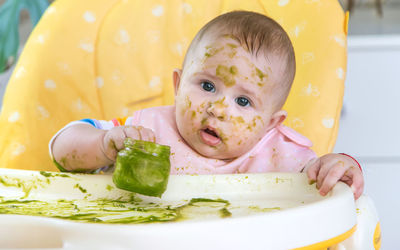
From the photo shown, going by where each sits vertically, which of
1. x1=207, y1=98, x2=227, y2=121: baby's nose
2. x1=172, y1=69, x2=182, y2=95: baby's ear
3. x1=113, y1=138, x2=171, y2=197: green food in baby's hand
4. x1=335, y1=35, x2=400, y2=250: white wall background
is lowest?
x1=335, y1=35, x2=400, y2=250: white wall background

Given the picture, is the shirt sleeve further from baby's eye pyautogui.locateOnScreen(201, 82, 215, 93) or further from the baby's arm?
baby's eye pyautogui.locateOnScreen(201, 82, 215, 93)

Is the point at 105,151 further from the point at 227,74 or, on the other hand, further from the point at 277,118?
the point at 277,118

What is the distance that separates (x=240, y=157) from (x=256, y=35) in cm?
20

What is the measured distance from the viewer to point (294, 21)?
1.09 meters

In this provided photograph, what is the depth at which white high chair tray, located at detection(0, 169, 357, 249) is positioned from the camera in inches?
18.4

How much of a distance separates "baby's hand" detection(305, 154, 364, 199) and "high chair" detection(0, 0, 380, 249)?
0.29 m

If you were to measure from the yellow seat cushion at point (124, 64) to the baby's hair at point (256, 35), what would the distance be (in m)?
0.19

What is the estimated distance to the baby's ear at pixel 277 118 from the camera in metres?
0.88

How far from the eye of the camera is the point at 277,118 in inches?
35.3

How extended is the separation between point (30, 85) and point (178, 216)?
56 cm

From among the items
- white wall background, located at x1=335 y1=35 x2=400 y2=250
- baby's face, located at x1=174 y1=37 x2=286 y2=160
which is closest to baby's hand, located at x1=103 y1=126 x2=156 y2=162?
baby's face, located at x1=174 y1=37 x2=286 y2=160

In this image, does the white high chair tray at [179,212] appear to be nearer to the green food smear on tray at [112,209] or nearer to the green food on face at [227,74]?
the green food smear on tray at [112,209]

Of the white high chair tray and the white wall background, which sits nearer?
the white high chair tray

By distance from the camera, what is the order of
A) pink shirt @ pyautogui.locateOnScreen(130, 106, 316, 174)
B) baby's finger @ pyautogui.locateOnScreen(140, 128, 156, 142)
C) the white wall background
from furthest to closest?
1. the white wall background
2. pink shirt @ pyautogui.locateOnScreen(130, 106, 316, 174)
3. baby's finger @ pyautogui.locateOnScreen(140, 128, 156, 142)
